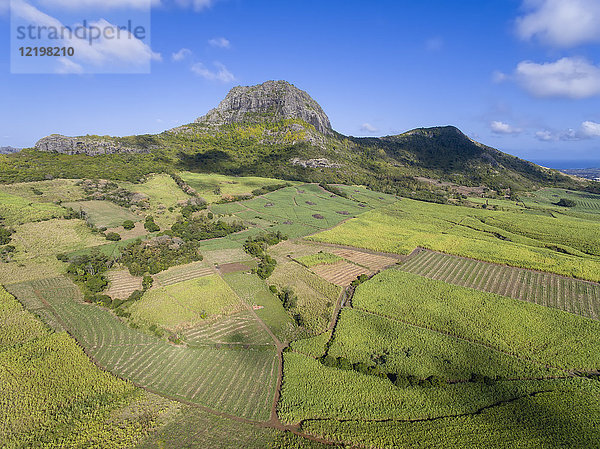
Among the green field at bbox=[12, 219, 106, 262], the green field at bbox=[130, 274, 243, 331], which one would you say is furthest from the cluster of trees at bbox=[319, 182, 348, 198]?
the green field at bbox=[12, 219, 106, 262]

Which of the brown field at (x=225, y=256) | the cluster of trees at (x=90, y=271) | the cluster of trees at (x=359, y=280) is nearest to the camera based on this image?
the cluster of trees at (x=90, y=271)

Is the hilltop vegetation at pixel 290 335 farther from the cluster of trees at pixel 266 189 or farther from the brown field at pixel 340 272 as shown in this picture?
the cluster of trees at pixel 266 189

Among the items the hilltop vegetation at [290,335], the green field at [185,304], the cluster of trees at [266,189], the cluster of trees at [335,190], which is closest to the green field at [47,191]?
the hilltop vegetation at [290,335]

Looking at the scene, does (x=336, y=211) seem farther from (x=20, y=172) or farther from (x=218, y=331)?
(x=20, y=172)

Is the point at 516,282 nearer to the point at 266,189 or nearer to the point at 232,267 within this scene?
the point at 232,267

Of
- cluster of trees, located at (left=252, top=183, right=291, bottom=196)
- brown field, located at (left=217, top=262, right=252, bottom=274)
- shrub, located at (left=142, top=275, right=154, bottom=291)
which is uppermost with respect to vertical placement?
cluster of trees, located at (left=252, top=183, right=291, bottom=196)

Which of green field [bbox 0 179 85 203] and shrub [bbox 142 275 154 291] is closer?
shrub [bbox 142 275 154 291]

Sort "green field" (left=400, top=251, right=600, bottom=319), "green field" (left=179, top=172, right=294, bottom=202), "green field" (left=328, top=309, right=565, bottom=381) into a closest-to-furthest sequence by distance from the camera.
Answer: "green field" (left=328, top=309, right=565, bottom=381)
"green field" (left=400, top=251, right=600, bottom=319)
"green field" (left=179, top=172, right=294, bottom=202)

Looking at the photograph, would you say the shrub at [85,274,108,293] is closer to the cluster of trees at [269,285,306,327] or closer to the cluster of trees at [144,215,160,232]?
the cluster of trees at [144,215,160,232]
